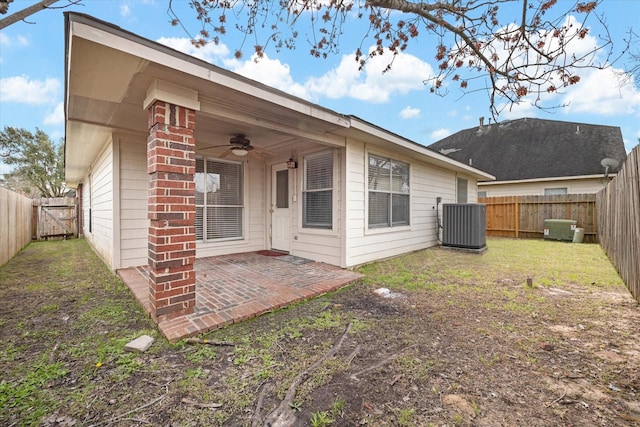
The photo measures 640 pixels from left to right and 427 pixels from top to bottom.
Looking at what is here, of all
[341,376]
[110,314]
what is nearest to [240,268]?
[110,314]

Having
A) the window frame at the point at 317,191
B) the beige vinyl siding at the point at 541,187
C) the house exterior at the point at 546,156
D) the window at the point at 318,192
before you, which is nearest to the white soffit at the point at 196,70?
the window frame at the point at 317,191

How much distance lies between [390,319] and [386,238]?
123 inches

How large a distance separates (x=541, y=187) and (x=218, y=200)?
14341mm

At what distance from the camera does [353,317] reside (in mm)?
2912

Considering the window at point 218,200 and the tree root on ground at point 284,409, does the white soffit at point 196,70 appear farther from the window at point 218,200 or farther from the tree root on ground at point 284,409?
the window at point 218,200

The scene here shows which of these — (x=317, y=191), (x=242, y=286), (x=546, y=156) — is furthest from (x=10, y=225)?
(x=546, y=156)

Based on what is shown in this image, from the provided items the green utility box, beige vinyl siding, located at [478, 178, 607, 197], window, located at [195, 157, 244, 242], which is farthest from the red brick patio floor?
beige vinyl siding, located at [478, 178, 607, 197]

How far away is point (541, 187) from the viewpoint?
41.3 feet

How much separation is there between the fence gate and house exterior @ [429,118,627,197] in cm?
1783

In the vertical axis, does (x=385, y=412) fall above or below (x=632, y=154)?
below

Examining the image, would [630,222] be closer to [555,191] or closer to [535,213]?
[535,213]

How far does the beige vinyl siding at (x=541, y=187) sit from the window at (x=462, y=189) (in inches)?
211

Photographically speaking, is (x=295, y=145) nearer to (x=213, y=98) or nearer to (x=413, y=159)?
(x=213, y=98)

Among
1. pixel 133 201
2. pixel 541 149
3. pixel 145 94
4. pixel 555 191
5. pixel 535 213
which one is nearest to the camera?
pixel 145 94
